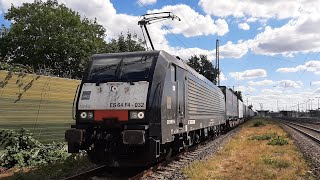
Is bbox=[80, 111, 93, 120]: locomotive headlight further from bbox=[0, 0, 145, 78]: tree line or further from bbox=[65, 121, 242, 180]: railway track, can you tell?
bbox=[0, 0, 145, 78]: tree line

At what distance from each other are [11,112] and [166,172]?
230 inches

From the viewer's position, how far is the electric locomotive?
9.88 metres

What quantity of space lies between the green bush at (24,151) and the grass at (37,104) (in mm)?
461

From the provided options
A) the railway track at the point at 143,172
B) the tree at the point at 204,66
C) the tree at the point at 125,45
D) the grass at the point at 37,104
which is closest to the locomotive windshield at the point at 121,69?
the railway track at the point at 143,172

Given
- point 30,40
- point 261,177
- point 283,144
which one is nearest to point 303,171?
point 261,177

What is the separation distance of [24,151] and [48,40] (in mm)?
41829

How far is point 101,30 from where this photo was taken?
62188 millimetres

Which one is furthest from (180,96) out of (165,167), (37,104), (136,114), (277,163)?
(37,104)

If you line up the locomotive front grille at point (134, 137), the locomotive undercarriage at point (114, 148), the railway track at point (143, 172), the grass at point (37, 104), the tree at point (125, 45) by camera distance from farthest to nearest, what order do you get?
the tree at point (125, 45), the grass at point (37, 104), the locomotive undercarriage at point (114, 148), the railway track at point (143, 172), the locomotive front grille at point (134, 137)

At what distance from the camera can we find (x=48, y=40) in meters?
51.8

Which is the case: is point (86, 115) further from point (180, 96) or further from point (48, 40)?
point (48, 40)

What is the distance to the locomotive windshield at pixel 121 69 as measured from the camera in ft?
34.7

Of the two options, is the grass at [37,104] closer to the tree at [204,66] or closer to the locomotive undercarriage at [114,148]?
the locomotive undercarriage at [114,148]

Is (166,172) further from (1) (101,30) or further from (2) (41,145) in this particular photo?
(1) (101,30)
